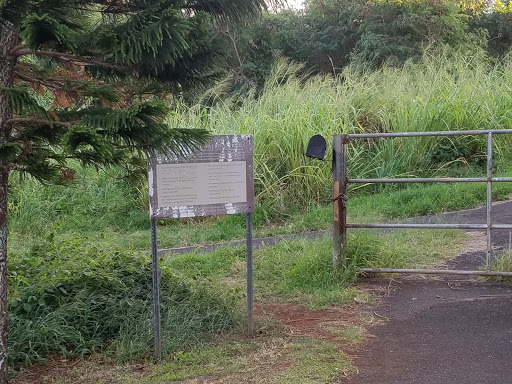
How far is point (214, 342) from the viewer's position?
4754 mm

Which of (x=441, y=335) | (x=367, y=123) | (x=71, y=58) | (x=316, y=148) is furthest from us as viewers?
(x=367, y=123)

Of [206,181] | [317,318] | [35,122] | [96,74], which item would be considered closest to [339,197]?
[317,318]

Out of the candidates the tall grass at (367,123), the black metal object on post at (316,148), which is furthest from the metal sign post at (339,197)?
the tall grass at (367,123)

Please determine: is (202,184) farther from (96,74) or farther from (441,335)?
(441,335)

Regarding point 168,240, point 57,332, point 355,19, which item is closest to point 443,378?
point 57,332

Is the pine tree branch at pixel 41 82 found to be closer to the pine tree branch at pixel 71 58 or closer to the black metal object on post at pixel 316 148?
the pine tree branch at pixel 71 58

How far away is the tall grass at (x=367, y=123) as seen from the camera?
34.4 feet

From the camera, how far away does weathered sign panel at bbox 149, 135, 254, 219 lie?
4.46 m

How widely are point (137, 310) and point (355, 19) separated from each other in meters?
20.7

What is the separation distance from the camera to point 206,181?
4609 millimetres

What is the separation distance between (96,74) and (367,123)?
28.9 feet

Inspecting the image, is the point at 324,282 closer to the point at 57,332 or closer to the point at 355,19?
the point at 57,332

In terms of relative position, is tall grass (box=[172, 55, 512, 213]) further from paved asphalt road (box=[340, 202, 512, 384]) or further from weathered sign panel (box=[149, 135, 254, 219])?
weathered sign panel (box=[149, 135, 254, 219])

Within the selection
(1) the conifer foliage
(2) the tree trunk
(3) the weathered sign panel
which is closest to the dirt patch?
(3) the weathered sign panel
